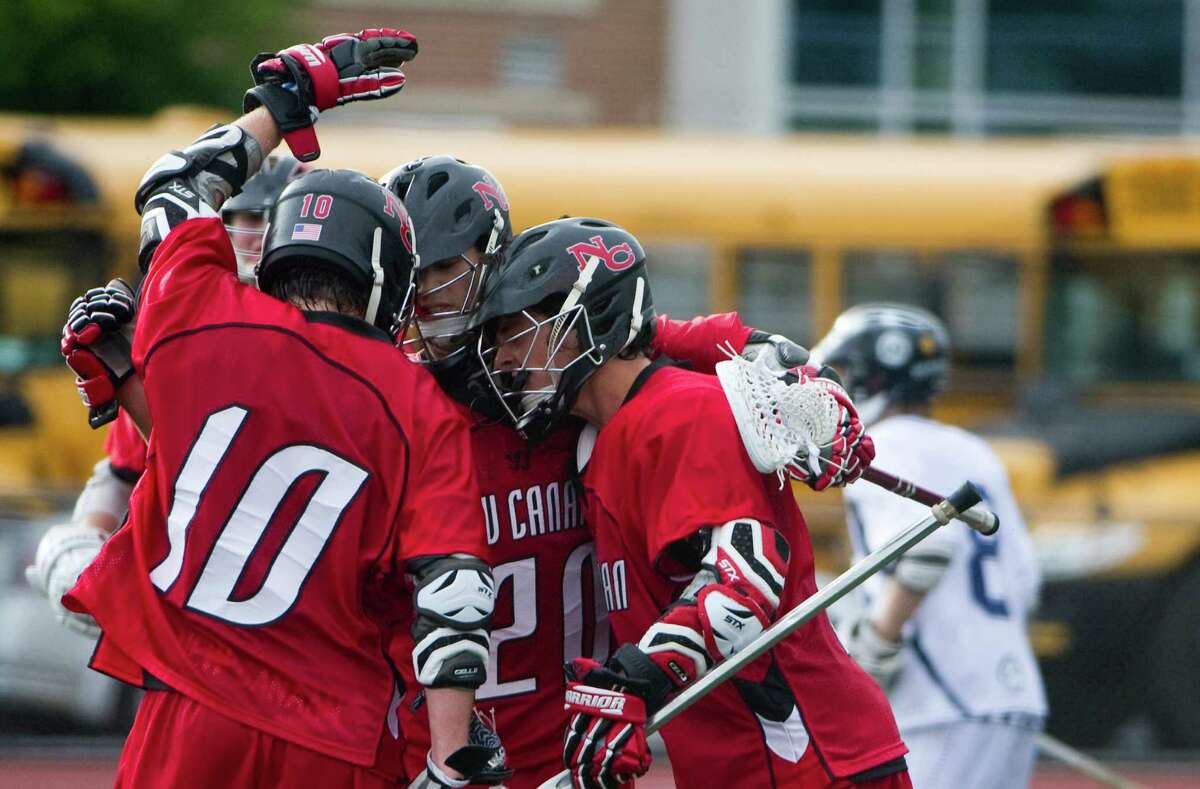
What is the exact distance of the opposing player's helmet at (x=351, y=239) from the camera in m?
3.42

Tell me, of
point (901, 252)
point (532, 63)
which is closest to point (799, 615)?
point (901, 252)

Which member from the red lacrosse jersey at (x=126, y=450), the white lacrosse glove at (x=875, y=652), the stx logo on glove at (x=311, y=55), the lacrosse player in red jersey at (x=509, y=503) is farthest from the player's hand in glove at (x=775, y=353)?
the red lacrosse jersey at (x=126, y=450)

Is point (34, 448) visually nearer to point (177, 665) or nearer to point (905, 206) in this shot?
point (905, 206)

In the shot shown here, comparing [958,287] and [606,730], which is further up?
[606,730]

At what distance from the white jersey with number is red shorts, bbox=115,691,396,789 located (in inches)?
82.2

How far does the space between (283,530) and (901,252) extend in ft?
25.9

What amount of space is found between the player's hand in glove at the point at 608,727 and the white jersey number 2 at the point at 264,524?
1.89 ft

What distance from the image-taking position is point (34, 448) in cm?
1013

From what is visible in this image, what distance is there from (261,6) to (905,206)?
28.5ft

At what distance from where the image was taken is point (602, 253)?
3.70 metres

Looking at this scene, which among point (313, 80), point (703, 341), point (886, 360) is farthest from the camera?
point (886, 360)

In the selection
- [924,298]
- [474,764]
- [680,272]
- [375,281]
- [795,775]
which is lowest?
[924,298]

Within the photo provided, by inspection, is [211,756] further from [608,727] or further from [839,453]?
[839,453]

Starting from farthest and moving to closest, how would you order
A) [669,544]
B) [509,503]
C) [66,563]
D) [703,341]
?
1. [66,563]
2. [703,341]
3. [509,503]
4. [669,544]
